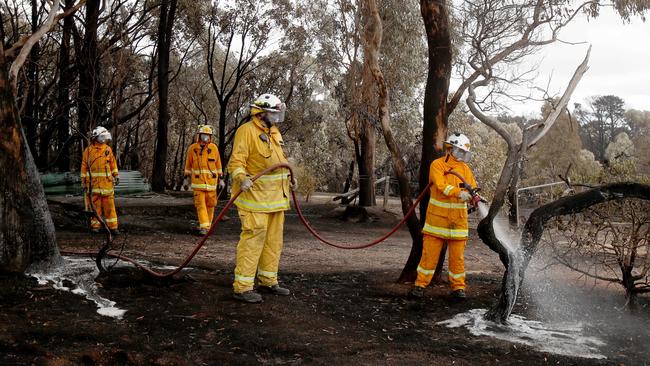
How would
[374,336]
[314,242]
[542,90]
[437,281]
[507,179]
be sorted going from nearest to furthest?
1. [374,336]
2. [507,179]
3. [437,281]
4. [542,90]
5. [314,242]

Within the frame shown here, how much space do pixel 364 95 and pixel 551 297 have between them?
34.8ft

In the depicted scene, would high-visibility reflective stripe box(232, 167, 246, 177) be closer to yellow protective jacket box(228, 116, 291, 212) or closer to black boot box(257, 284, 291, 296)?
yellow protective jacket box(228, 116, 291, 212)

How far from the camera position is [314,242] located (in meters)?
12.0

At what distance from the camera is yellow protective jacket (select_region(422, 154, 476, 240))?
658 centimetres

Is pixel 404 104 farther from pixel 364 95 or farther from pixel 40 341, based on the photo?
pixel 40 341

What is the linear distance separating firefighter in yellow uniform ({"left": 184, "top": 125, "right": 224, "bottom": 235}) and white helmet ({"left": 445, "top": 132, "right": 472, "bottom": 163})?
4973mm

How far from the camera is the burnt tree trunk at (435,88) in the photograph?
716 cm

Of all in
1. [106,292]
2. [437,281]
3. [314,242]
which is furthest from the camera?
[314,242]

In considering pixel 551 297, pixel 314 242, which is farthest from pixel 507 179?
pixel 314 242

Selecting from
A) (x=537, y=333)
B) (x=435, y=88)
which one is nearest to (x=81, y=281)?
(x=537, y=333)

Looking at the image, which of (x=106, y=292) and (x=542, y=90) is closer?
(x=106, y=292)

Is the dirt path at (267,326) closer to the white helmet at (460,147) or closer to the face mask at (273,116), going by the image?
the white helmet at (460,147)

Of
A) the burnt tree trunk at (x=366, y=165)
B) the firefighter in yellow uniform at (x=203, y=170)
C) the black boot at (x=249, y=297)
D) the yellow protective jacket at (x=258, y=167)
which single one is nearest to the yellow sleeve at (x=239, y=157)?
the yellow protective jacket at (x=258, y=167)

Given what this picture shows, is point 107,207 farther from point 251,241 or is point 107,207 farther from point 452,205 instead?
point 452,205
